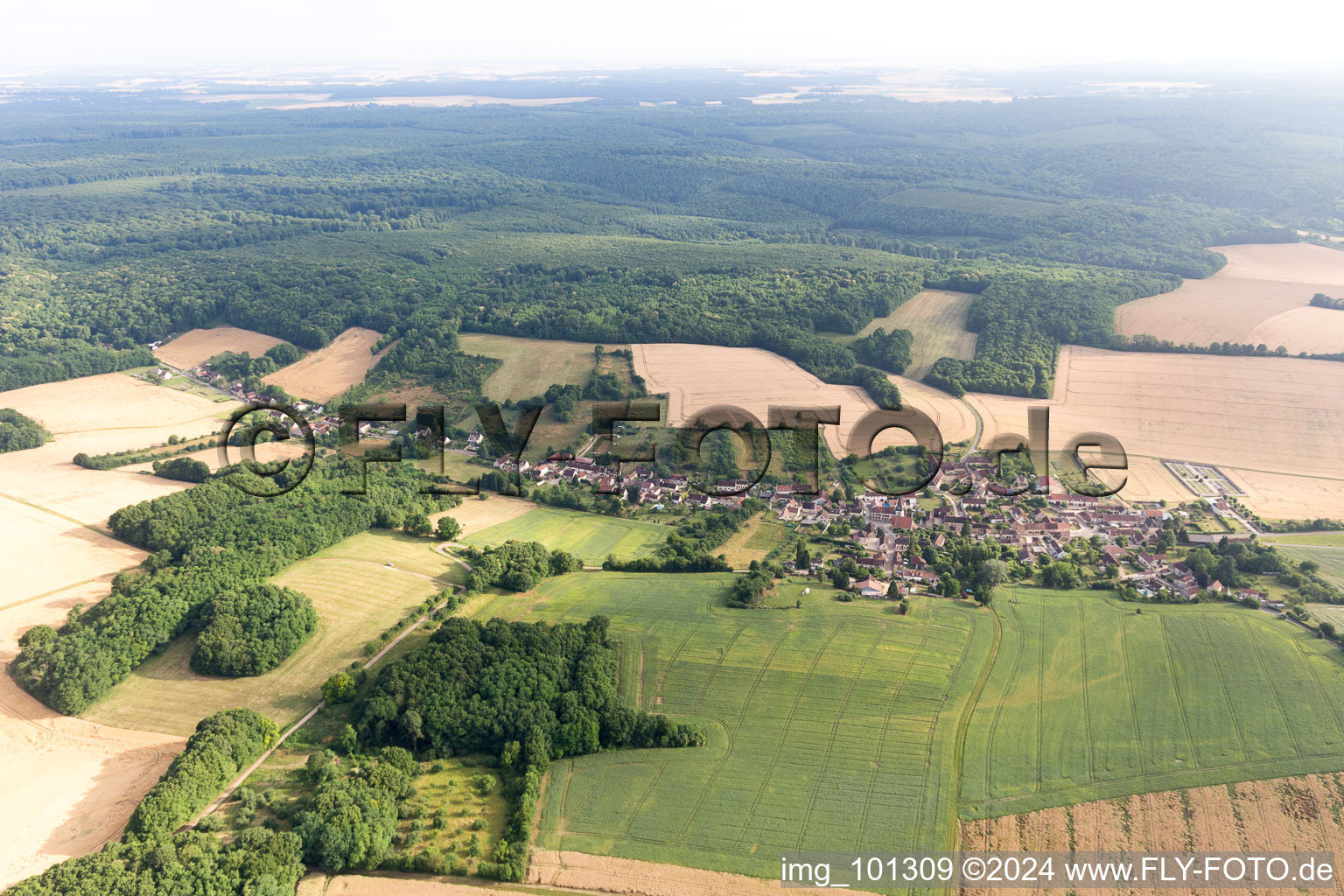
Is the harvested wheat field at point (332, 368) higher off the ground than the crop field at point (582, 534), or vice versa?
the harvested wheat field at point (332, 368)

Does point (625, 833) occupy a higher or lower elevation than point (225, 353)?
lower

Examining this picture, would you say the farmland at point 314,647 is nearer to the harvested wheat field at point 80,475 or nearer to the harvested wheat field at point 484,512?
the harvested wheat field at point 484,512

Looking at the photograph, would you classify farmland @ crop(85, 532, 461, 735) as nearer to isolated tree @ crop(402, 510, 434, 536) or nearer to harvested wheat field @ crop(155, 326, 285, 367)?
isolated tree @ crop(402, 510, 434, 536)

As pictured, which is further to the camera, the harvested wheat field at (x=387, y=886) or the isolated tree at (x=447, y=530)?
the isolated tree at (x=447, y=530)

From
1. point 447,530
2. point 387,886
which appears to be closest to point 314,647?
point 447,530

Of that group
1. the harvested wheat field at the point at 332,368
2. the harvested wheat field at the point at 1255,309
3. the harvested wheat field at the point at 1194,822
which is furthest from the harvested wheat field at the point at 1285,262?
the harvested wheat field at the point at 332,368

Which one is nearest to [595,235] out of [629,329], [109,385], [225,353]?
[629,329]

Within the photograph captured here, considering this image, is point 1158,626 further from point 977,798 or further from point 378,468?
point 378,468
